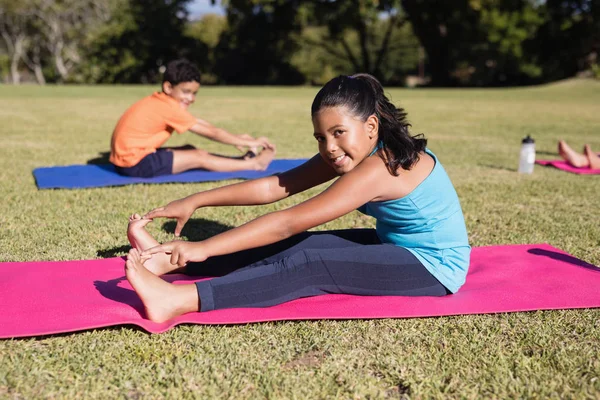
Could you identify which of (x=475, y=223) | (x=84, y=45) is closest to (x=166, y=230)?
(x=475, y=223)

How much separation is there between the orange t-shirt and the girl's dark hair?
3.70 metres

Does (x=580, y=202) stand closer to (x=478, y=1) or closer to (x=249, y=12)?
(x=478, y=1)

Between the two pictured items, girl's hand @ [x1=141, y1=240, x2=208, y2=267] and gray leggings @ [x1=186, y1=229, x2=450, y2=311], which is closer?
girl's hand @ [x1=141, y1=240, x2=208, y2=267]

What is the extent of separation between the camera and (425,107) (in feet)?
58.5

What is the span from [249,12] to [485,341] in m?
35.9

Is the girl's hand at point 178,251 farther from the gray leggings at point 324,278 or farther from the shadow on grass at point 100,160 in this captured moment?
the shadow on grass at point 100,160

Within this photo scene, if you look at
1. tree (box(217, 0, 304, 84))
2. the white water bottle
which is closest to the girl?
the white water bottle

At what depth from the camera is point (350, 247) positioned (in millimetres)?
3039

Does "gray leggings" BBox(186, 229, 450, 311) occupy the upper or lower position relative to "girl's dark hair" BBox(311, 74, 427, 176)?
lower

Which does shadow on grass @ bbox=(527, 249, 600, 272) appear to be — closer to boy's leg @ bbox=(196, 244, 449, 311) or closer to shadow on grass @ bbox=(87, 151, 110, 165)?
boy's leg @ bbox=(196, 244, 449, 311)

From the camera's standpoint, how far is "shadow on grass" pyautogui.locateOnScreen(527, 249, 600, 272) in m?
3.77

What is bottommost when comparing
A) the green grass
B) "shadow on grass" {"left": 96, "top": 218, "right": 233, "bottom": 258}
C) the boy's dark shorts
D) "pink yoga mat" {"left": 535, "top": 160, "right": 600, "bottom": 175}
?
"shadow on grass" {"left": 96, "top": 218, "right": 233, "bottom": 258}

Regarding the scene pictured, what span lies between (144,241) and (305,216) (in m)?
0.97

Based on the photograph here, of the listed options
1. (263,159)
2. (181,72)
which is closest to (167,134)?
(181,72)
